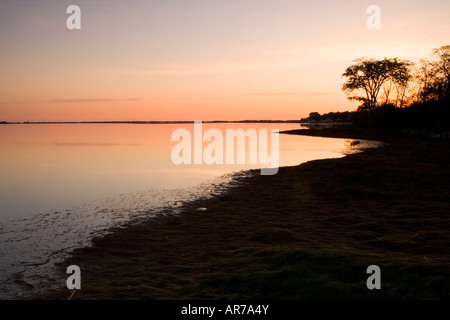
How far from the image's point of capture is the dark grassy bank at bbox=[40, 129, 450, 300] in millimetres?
6094

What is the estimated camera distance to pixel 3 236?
1077 cm

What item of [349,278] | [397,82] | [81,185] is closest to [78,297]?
[349,278]

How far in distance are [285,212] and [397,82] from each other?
82363 millimetres

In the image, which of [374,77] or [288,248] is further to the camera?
[374,77]

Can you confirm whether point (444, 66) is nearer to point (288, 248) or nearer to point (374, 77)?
point (374, 77)

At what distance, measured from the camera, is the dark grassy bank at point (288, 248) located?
609cm

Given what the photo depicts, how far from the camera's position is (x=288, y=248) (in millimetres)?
Answer: 7969
